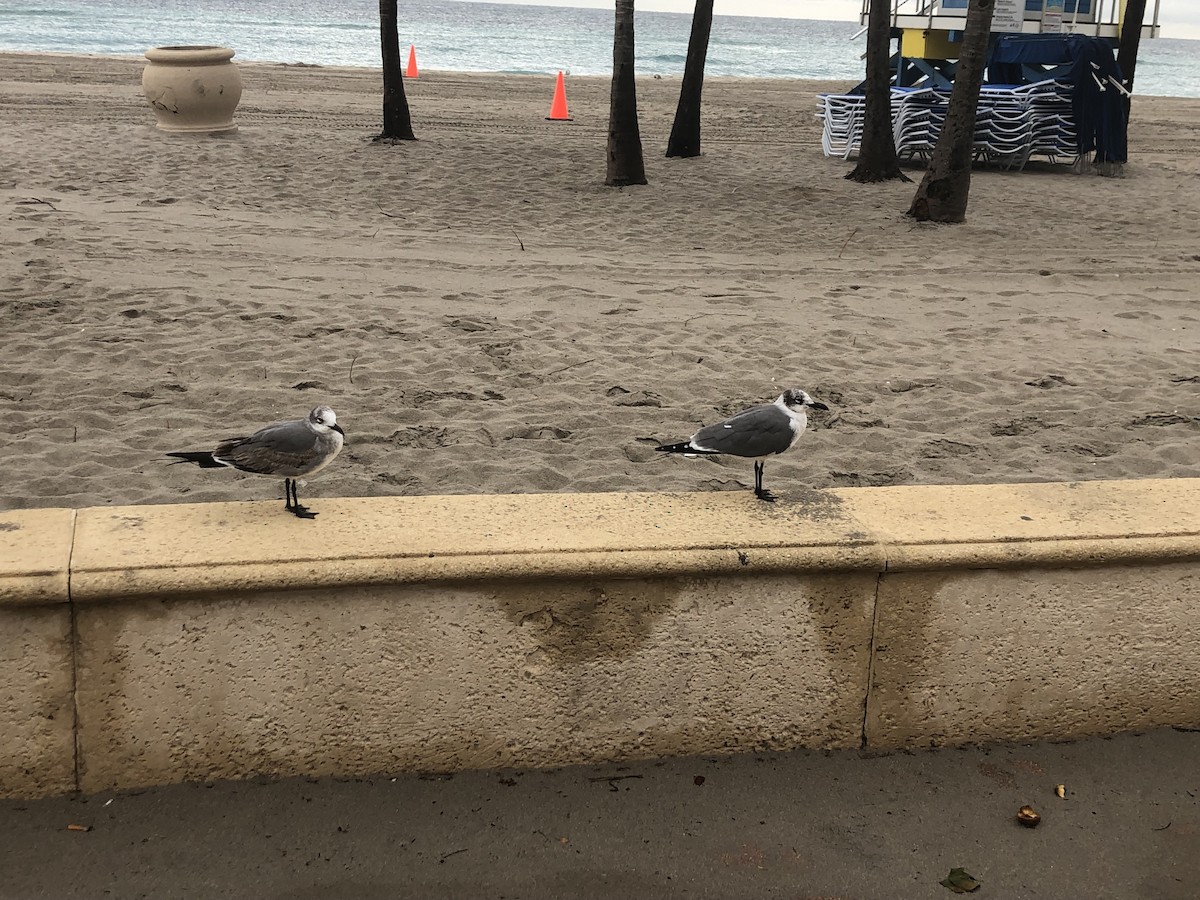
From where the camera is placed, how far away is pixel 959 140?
448 inches

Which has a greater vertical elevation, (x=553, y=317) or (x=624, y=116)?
(x=624, y=116)

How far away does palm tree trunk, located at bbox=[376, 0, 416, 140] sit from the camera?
15117mm

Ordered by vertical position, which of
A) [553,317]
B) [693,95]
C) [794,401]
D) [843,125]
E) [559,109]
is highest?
[693,95]

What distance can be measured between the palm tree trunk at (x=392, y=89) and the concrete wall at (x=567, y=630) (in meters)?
12.9

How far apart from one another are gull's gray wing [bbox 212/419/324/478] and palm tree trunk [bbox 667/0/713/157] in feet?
41.2

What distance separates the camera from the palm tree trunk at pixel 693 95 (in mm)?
15062

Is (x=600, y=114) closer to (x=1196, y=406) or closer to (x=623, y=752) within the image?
(x=1196, y=406)

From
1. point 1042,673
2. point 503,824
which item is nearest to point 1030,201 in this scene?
point 1042,673

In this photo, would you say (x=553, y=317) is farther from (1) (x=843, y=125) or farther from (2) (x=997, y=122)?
(2) (x=997, y=122)

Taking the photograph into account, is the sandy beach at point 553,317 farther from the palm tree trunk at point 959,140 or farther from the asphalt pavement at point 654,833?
the asphalt pavement at point 654,833

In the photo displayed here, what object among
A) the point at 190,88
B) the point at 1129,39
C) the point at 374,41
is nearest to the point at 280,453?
the point at 190,88

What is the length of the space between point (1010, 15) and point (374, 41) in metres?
46.9

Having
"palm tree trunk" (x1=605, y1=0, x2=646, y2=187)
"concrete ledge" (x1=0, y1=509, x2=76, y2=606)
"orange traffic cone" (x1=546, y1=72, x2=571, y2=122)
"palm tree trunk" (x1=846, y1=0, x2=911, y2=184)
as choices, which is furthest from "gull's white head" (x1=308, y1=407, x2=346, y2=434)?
"orange traffic cone" (x1=546, y1=72, x2=571, y2=122)

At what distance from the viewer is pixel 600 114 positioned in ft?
Result: 68.9
